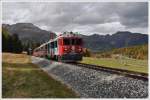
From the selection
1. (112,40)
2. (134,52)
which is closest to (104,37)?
(112,40)

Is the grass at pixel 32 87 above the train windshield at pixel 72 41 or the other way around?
the other way around

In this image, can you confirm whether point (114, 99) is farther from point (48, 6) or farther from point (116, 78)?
point (48, 6)

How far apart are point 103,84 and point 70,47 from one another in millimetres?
16195

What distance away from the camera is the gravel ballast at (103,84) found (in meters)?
13.2

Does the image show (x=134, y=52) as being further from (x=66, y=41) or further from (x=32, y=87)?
(x=32, y=87)

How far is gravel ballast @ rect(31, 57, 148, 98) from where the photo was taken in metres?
13.2

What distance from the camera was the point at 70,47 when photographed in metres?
31.3

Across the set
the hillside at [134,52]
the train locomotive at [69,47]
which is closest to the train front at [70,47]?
the train locomotive at [69,47]

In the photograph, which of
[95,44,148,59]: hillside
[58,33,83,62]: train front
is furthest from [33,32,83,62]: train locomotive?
[95,44,148,59]: hillside

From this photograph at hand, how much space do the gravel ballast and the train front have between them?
9.12 metres

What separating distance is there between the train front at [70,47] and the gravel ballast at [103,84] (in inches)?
359

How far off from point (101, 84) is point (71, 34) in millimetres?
16954

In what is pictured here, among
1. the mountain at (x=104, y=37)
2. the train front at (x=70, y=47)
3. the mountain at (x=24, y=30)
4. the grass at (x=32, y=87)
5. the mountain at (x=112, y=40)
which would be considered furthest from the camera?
the train front at (x=70, y=47)

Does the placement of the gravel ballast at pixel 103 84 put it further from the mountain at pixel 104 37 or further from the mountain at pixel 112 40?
the mountain at pixel 112 40
